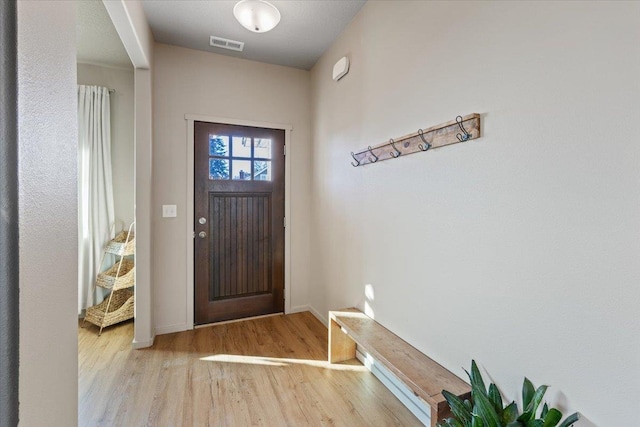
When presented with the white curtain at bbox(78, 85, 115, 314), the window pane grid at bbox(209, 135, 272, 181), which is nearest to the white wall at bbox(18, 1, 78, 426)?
the window pane grid at bbox(209, 135, 272, 181)

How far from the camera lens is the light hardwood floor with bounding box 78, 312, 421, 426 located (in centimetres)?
175

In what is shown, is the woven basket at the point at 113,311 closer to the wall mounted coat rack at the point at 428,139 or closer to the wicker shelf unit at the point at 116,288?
the wicker shelf unit at the point at 116,288

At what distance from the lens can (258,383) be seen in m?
Answer: 2.08

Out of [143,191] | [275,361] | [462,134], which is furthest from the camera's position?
[143,191]

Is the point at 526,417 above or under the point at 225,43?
under

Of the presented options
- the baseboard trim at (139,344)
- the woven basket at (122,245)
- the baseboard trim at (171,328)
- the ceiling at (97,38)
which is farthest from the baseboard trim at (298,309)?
the ceiling at (97,38)

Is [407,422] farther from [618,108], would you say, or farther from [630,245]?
[618,108]

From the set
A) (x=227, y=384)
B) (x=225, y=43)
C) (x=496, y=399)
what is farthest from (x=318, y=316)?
(x=225, y=43)

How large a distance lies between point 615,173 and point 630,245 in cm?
23

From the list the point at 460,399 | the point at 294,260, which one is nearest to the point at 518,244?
the point at 460,399

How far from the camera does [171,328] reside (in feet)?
9.46

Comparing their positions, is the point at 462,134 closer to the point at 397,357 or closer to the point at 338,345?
the point at 397,357

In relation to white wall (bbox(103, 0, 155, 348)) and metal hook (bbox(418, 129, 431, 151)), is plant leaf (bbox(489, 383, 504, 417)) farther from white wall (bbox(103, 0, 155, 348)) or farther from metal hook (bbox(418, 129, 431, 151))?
white wall (bbox(103, 0, 155, 348))

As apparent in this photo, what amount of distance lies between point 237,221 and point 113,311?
1.48 meters
